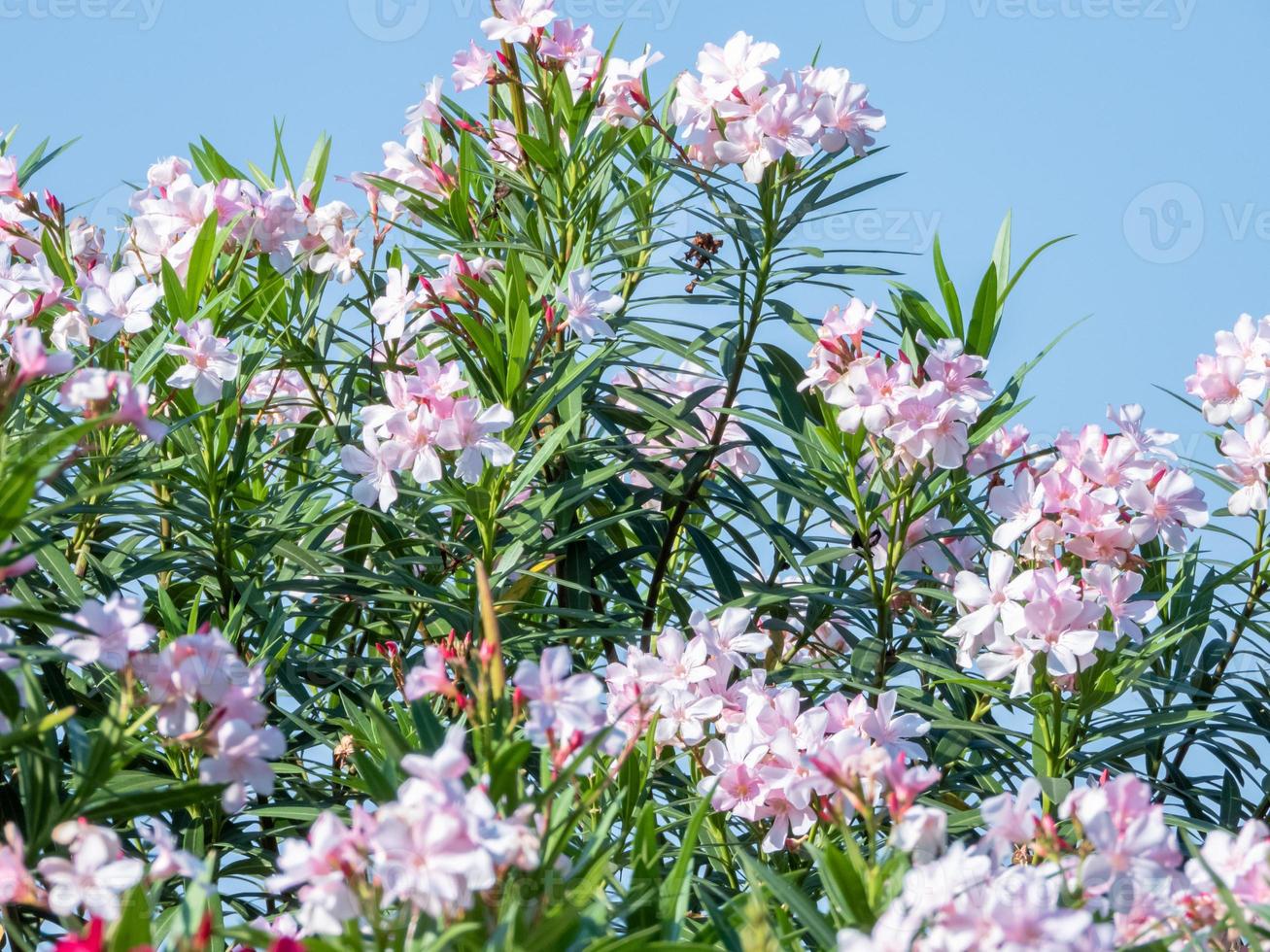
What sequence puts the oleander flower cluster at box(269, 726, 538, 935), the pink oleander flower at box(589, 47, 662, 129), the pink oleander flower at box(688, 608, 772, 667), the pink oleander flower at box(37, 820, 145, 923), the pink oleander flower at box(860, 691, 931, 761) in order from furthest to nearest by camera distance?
1. the pink oleander flower at box(589, 47, 662, 129)
2. the pink oleander flower at box(688, 608, 772, 667)
3. the pink oleander flower at box(860, 691, 931, 761)
4. the pink oleander flower at box(37, 820, 145, 923)
5. the oleander flower cluster at box(269, 726, 538, 935)

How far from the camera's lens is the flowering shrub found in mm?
1139

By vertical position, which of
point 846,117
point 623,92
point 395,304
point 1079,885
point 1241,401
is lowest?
point 1079,885

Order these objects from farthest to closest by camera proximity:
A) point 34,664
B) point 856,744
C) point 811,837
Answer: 1. point 34,664
2. point 811,837
3. point 856,744

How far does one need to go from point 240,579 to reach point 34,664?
1.14 ft

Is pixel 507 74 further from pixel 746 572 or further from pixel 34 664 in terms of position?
pixel 34 664

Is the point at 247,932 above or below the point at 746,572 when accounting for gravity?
below

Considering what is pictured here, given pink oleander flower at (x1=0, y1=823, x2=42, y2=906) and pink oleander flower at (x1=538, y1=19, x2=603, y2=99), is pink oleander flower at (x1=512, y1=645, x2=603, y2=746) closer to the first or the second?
pink oleander flower at (x1=0, y1=823, x2=42, y2=906)

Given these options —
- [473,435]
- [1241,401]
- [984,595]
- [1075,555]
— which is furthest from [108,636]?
[1241,401]

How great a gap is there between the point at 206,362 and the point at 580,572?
735 millimetres

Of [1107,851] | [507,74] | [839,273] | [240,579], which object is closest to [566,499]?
[240,579]

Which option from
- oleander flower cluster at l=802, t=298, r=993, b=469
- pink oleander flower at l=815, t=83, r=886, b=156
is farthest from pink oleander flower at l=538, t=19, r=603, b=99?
oleander flower cluster at l=802, t=298, r=993, b=469

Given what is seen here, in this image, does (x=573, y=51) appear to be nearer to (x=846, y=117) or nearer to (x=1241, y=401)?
(x=846, y=117)

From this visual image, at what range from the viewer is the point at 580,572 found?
8.02 feet

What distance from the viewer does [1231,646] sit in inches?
103
